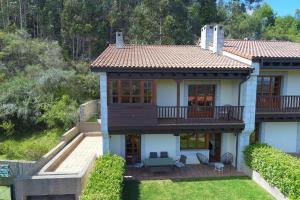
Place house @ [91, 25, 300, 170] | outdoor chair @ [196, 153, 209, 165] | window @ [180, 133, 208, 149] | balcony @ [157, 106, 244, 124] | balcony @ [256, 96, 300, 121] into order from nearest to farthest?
house @ [91, 25, 300, 170] < balcony @ [157, 106, 244, 124] < balcony @ [256, 96, 300, 121] < outdoor chair @ [196, 153, 209, 165] < window @ [180, 133, 208, 149]

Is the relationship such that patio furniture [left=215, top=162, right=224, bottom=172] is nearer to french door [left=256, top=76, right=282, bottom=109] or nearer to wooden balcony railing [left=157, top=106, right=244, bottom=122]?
wooden balcony railing [left=157, top=106, right=244, bottom=122]

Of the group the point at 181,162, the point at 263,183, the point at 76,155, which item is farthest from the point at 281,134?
the point at 76,155

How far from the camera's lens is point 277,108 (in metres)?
16.7

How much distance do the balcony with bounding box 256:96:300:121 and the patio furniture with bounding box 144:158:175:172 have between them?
5.48 metres

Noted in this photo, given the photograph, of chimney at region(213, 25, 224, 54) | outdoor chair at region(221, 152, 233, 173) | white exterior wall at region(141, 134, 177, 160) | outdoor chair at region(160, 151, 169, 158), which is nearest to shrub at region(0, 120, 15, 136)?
white exterior wall at region(141, 134, 177, 160)

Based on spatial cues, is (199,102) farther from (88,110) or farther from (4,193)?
(88,110)

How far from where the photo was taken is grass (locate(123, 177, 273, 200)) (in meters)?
12.6

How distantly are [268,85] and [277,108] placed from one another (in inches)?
60.3

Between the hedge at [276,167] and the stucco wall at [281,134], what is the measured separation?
8.33 ft

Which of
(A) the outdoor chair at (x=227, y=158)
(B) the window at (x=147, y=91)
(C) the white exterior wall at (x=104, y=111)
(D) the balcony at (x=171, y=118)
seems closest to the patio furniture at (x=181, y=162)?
(D) the balcony at (x=171, y=118)

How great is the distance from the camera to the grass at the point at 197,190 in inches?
496

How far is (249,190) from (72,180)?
7975mm

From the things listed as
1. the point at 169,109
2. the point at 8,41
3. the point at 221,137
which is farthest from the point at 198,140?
the point at 8,41

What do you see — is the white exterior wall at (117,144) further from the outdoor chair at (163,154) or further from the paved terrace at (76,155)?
the outdoor chair at (163,154)
